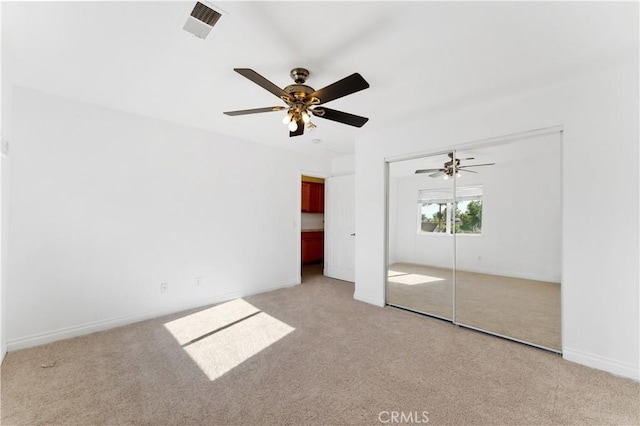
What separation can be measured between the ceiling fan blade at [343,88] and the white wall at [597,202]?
1864 mm

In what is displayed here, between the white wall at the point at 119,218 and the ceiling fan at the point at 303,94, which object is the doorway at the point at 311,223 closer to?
the white wall at the point at 119,218

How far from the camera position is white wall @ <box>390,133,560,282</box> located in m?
2.51

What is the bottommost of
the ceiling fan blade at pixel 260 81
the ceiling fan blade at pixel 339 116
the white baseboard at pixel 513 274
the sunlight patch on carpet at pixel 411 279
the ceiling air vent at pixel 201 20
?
the sunlight patch on carpet at pixel 411 279

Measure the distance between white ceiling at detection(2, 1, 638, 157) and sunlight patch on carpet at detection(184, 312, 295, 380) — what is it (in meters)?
2.38

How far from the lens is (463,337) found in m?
2.70

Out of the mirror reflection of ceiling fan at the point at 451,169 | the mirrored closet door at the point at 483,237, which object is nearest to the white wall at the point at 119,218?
the mirrored closet door at the point at 483,237

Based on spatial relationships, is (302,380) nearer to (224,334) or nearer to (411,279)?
(224,334)

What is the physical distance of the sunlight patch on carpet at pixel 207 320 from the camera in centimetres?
275

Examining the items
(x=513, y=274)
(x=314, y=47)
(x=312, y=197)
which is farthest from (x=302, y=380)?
(x=312, y=197)

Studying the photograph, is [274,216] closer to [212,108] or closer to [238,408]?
[212,108]

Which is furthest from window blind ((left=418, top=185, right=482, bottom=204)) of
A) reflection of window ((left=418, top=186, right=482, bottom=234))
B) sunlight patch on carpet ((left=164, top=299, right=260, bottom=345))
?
sunlight patch on carpet ((left=164, top=299, right=260, bottom=345))

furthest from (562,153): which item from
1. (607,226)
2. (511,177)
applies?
(607,226)

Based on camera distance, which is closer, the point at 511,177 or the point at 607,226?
the point at 607,226

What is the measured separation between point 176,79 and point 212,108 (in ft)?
2.00
